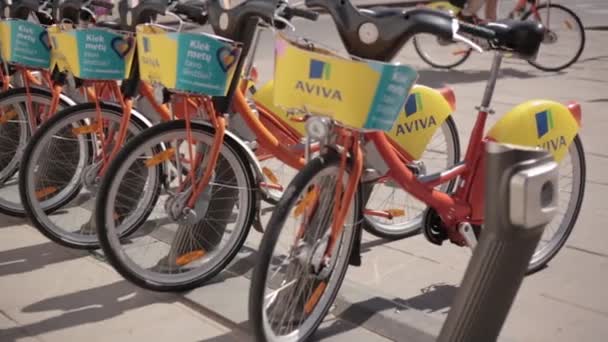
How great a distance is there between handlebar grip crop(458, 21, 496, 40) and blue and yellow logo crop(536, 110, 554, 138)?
61 cm

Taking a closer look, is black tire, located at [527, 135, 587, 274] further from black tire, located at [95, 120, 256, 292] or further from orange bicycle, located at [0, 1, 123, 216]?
orange bicycle, located at [0, 1, 123, 216]

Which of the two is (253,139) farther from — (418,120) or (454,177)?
(454,177)

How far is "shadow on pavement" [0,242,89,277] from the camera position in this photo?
441 centimetres

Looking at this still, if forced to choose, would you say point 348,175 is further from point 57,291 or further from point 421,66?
point 421,66

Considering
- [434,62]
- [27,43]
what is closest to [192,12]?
[27,43]

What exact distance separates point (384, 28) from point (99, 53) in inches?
59.7

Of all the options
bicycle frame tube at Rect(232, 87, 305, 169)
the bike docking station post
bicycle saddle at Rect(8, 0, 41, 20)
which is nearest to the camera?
the bike docking station post

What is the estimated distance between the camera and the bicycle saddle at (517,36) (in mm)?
3584

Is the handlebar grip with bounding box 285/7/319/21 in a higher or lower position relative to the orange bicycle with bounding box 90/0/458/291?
higher

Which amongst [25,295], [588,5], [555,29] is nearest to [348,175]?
[25,295]

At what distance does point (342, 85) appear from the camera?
312 centimetres

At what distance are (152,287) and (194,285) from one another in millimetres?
196

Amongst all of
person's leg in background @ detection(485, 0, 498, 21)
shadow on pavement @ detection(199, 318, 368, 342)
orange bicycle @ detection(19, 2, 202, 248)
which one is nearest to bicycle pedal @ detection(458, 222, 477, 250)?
shadow on pavement @ detection(199, 318, 368, 342)

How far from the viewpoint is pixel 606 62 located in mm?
10336
